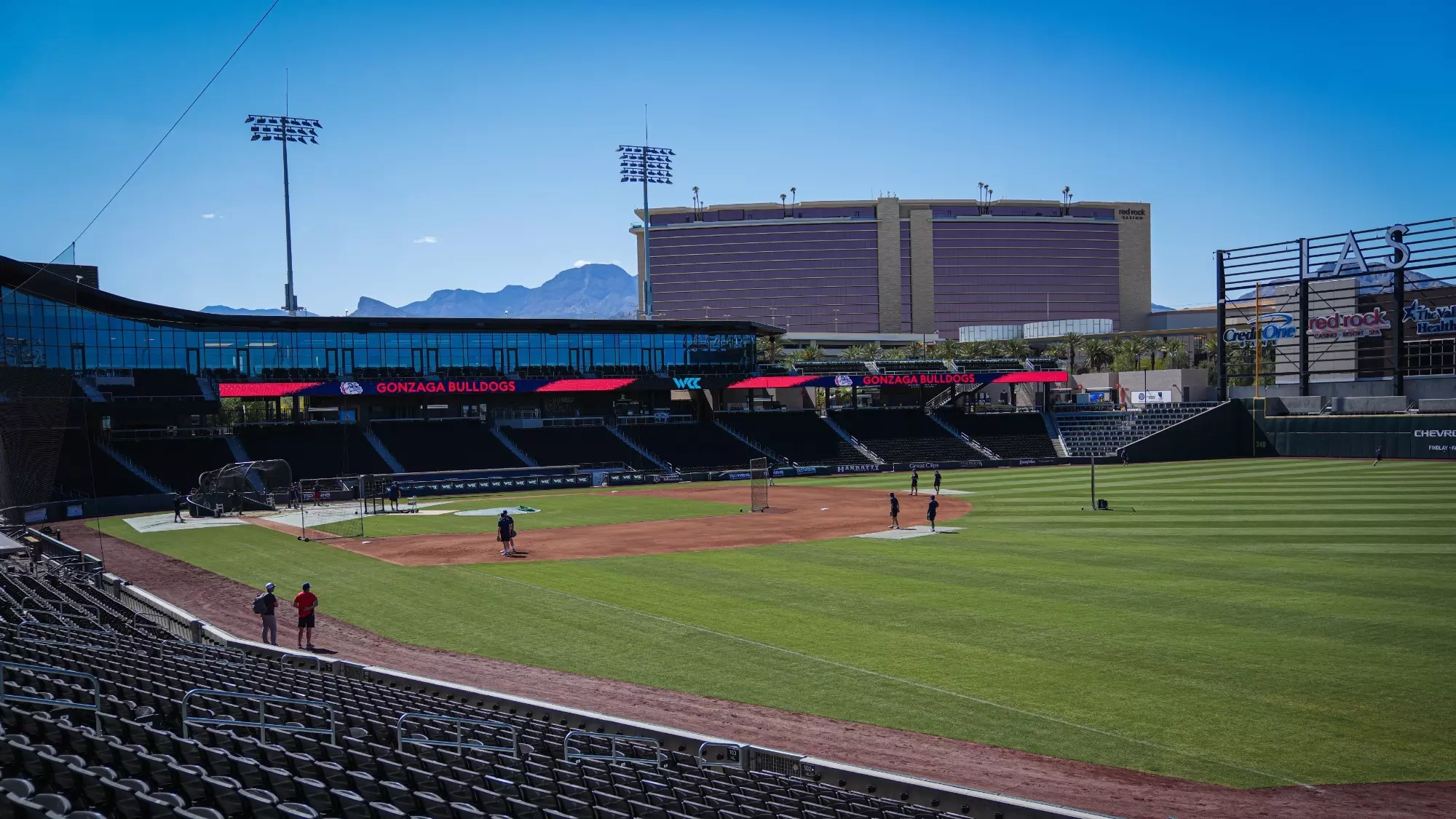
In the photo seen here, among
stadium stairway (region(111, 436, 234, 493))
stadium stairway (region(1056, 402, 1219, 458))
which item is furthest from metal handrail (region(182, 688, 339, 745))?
stadium stairway (region(1056, 402, 1219, 458))

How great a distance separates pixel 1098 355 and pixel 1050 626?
10171cm

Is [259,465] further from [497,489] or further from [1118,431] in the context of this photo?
[1118,431]

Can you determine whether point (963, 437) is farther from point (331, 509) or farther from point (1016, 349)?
point (1016, 349)

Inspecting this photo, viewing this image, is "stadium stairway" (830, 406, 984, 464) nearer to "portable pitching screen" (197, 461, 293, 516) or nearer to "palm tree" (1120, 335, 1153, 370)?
"portable pitching screen" (197, 461, 293, 516)

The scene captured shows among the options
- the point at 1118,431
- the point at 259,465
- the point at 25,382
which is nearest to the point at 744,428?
the point at 1118,431

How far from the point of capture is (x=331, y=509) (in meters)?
51.2

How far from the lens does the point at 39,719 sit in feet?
30.8

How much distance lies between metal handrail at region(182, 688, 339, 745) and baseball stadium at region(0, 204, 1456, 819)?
0.09 meters

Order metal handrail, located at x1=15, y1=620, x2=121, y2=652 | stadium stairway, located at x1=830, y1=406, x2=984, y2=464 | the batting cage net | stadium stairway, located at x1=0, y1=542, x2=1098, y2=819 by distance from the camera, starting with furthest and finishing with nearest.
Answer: stadium stairway, located at x1=830, y1=406, x2=984, y2=464 < the batting cage net < metal handrail, located at x1=15, y1=620, x2=121, y2=652 < stadium stairway, located at x1=0, y1=542, x2=1098, y2=819

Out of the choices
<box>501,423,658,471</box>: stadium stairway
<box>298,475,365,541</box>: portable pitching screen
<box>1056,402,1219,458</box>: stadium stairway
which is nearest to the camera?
<box>298,475,365,541</box>: portable pitching screen

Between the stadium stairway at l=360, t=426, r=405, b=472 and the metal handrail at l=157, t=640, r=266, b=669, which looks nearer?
the metal handrail at l=157, t=640, r=266, b=669

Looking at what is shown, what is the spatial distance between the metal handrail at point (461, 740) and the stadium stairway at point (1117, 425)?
70.3 metres

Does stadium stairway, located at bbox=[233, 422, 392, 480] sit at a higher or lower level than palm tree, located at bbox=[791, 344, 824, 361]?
lower

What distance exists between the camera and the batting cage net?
Result: 49.3 m
